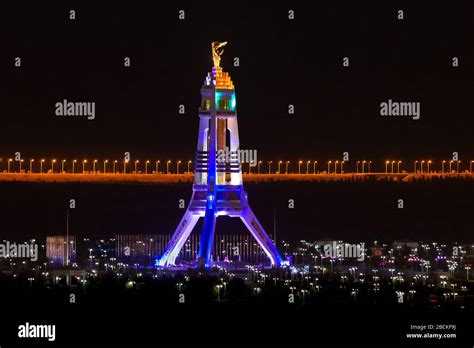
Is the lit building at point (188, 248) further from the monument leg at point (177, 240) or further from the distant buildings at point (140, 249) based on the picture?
the monument leg at point (177, 240)

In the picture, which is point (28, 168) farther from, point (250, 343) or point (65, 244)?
point (250, 343)

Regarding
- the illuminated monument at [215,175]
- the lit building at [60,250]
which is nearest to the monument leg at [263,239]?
the illuminated monument at [215,175]

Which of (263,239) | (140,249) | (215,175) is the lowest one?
(263,239)

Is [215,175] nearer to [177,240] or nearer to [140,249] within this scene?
[177,240]

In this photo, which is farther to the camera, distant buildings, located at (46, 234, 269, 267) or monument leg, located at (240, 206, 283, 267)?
distant buildings, located at (46, 234, 269, 267)

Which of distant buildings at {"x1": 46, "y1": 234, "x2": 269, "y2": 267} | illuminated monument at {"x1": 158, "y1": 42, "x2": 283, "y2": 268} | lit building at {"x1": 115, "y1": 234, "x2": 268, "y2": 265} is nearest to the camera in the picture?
illuminated monument at {"x1": 158, "y1": 42, "x2": 283, "y2": 268}

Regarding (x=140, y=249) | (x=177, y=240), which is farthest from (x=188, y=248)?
(x=177, y=240)

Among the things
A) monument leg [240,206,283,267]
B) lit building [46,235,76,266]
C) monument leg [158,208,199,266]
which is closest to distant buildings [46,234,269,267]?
lit building [46,235,76,266]

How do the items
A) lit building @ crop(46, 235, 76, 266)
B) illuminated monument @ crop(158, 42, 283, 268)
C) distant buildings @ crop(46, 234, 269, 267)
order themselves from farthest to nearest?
distant buildings @ crop(46, 234, 269, 267) < lit building @ crop(46, 235, 76, 266) < illuminated monument @ crop(158, 42, 283, 268)

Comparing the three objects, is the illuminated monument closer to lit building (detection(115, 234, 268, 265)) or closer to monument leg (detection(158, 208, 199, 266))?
monument leg (detection(158, 208, 199, 266))
